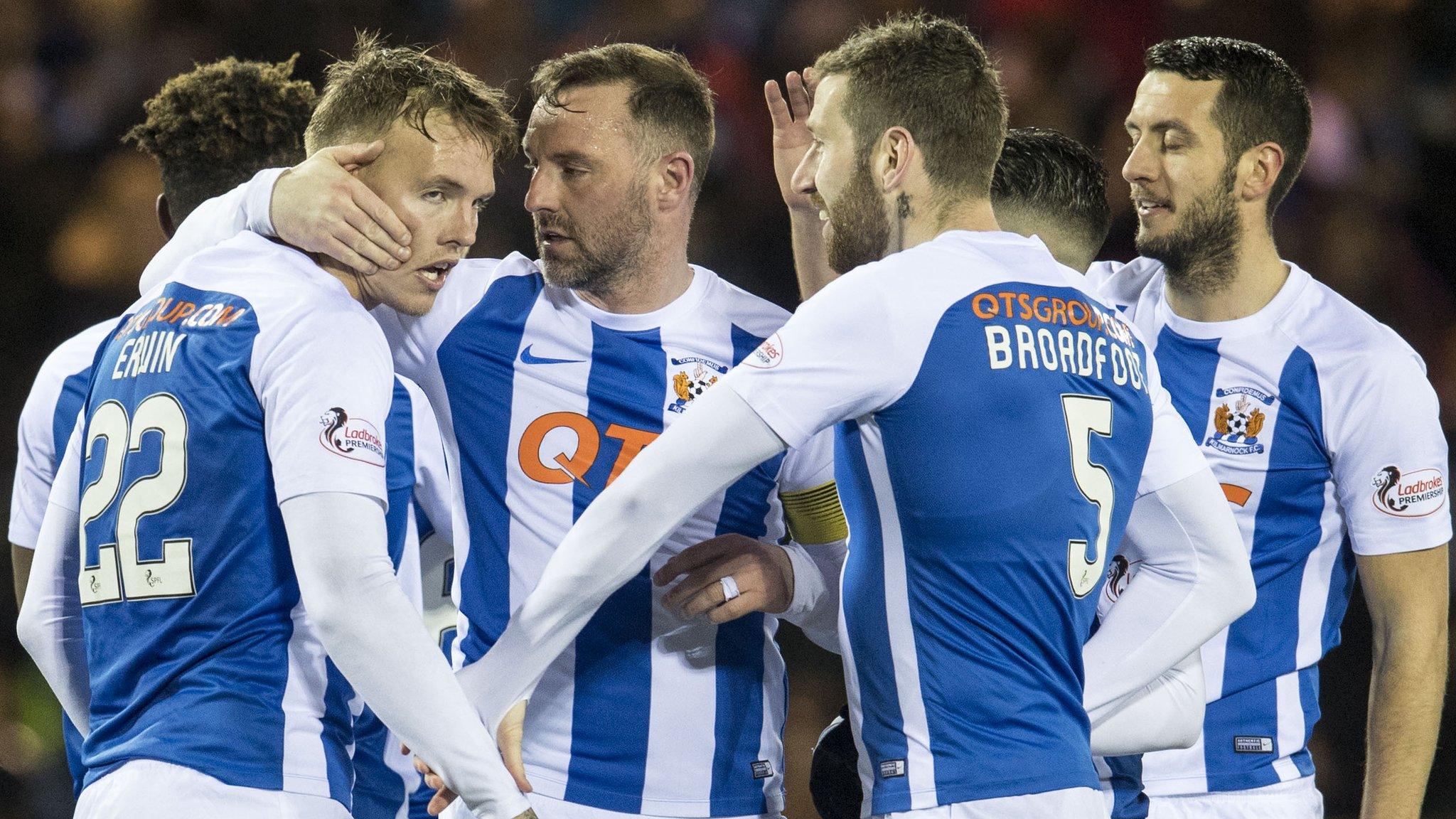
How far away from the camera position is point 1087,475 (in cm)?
252

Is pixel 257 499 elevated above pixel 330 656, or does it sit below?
above

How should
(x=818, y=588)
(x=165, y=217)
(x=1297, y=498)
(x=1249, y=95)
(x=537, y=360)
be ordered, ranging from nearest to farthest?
1. (x=818, y=588)
2. (x=537, y=360)
3. (x=1297, y=498)
4. (x=1249, y=95)
5. (x=165, y=217)

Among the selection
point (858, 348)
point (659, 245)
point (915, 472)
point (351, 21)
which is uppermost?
point (351, 21)

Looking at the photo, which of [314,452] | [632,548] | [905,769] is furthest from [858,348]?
[314,452]

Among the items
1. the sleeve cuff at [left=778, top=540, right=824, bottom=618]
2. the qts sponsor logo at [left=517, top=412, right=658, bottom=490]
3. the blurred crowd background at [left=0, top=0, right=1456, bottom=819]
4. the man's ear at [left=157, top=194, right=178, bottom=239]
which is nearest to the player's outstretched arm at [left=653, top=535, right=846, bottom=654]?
the sleeve cuff at [left=778, top=540, right=824, bottom=618]

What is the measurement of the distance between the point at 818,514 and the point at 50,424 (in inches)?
74.1

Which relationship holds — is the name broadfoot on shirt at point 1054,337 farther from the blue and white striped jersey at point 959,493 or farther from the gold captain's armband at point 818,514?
the gold captain's armband at point 818,514

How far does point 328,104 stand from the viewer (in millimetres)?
2945

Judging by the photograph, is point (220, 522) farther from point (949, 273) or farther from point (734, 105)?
point (734, 105)

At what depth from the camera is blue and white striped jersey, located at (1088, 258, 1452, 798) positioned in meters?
3.43

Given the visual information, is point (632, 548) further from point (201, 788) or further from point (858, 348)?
point (201, 788)

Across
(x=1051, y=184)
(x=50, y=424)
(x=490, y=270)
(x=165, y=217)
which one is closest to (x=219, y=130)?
(x=165, y=217)

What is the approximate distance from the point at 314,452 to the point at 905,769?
44.0 inches

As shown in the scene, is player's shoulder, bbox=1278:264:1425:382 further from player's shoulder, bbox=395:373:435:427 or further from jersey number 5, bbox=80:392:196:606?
jersey number 5, bbox=80:392:196:606
